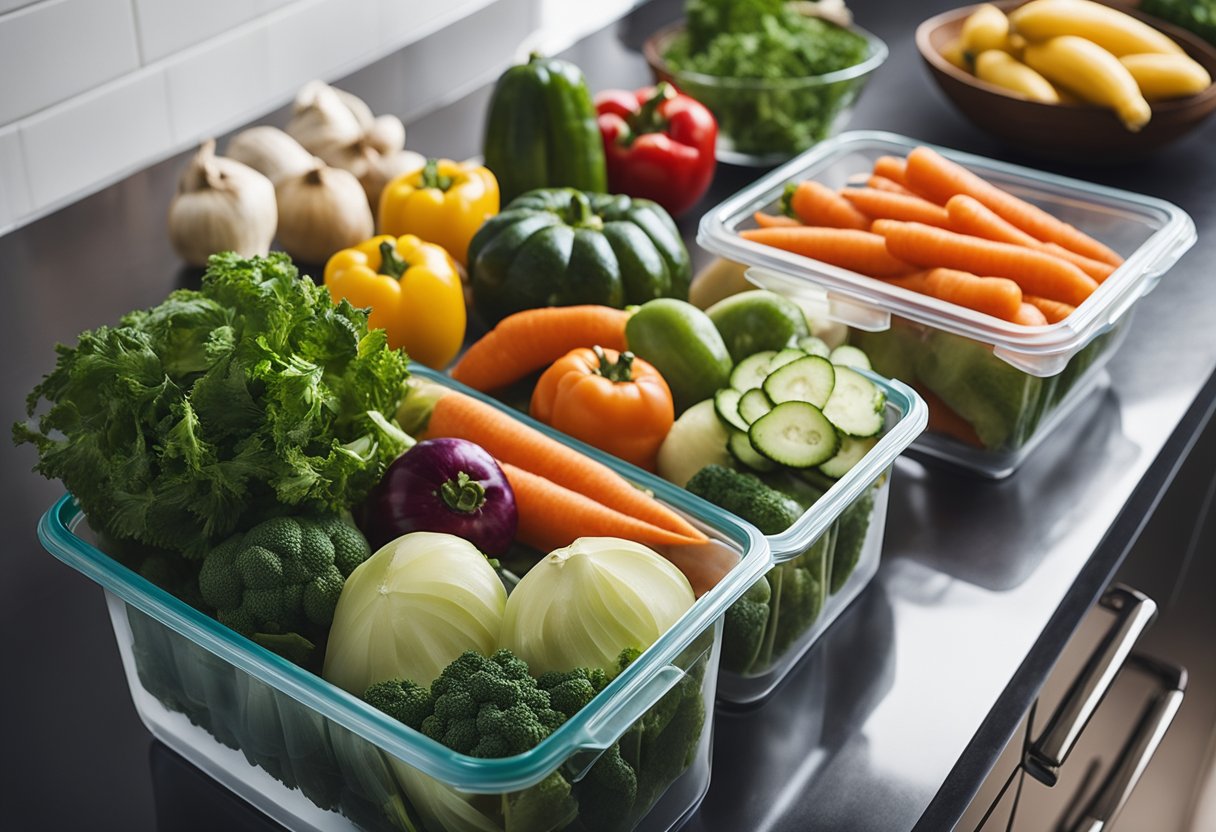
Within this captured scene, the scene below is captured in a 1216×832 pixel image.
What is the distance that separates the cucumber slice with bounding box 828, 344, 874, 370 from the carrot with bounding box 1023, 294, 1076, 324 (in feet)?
0.61

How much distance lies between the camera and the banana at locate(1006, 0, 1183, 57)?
1.64 metres

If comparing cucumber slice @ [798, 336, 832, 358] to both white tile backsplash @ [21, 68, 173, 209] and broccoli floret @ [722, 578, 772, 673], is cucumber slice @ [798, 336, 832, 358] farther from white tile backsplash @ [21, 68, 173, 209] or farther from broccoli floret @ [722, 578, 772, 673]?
white tile backsplash @ [21, 68, 173, 209]

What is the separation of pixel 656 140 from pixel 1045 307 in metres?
0.52

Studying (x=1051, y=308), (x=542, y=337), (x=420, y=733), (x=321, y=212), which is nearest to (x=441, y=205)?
(x=321, y=212)

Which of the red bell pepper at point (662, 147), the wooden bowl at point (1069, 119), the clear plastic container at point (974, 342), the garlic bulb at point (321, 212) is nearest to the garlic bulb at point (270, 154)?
the garlic bulb at point (321, 212)

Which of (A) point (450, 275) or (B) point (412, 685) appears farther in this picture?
(A) point (450, 275)

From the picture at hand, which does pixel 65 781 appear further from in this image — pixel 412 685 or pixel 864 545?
pixel 864 545

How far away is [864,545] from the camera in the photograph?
3.15 ft

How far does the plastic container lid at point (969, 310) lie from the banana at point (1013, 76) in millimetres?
273

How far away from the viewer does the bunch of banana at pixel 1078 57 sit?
1567mm

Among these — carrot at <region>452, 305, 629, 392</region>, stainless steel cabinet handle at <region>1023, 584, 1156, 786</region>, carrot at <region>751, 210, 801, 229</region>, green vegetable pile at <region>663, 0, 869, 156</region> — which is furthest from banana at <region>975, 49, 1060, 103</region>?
carrot at <region>452, 305, 629, 392</region>

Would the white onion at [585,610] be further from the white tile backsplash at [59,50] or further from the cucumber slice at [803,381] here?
the white tile backsplash at [59,50]

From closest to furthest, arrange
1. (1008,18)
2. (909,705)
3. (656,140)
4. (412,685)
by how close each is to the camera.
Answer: (412,685) < (909,705) < (656,140) < (1008,18)

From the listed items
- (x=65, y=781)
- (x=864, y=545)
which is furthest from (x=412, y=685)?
(x=864, y=545)
